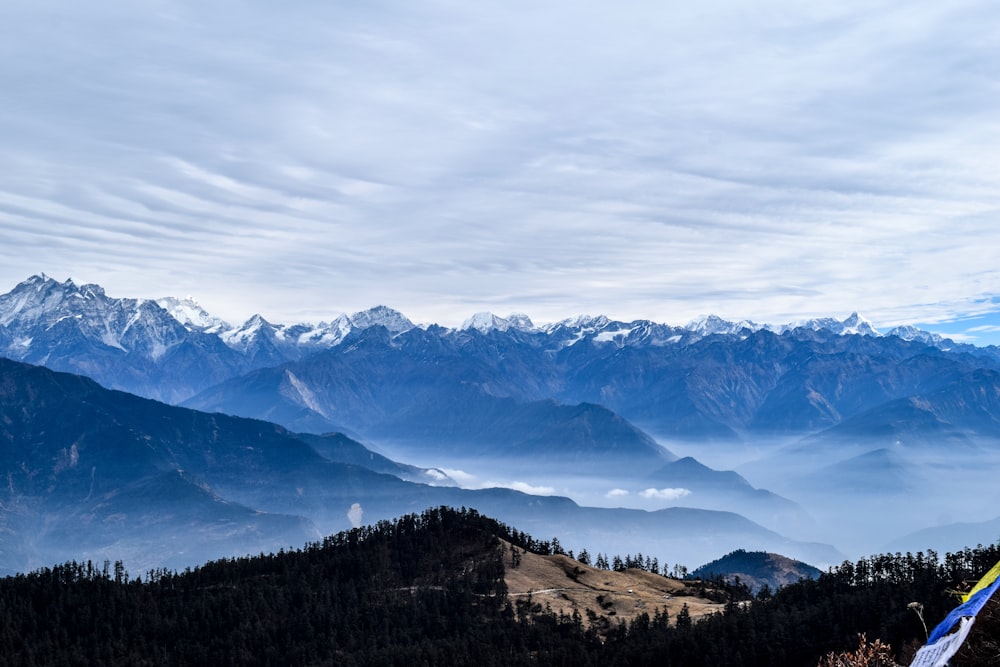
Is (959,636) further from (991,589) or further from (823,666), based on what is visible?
(823,666)

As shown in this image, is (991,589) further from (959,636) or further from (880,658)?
(880,658)

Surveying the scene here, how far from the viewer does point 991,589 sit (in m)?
36.0

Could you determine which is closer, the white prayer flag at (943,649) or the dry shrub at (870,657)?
the white prayer flag at (943,649)

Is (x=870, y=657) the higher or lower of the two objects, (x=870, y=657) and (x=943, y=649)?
the lower

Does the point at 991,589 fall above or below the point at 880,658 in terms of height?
above

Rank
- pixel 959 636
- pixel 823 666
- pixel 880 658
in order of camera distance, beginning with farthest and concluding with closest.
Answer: pixel 823 666 → pixel 880 658 → pixel 959 636

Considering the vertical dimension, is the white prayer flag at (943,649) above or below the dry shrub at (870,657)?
above

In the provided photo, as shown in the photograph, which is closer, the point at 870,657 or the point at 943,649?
the point at 943,649

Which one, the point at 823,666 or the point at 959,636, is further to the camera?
the point at 823,666

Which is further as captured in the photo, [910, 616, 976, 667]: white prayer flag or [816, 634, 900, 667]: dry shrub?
[816, 634, 900, 667]: dry shrub

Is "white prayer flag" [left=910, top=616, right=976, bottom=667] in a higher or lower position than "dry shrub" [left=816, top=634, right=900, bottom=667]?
higher

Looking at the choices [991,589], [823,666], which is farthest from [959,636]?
[823,666]

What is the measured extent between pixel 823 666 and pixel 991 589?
2427 cm

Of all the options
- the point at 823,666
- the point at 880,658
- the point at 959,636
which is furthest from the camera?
the point at 823,666
